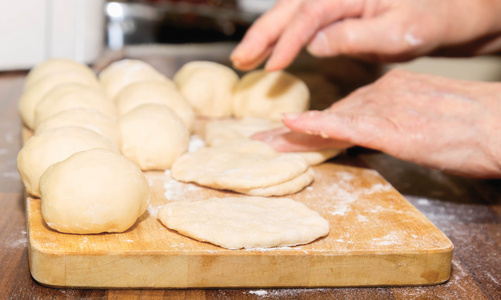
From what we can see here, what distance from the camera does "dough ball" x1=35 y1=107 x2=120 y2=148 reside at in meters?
1.46

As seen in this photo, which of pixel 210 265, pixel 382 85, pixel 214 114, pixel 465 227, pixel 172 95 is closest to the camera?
pixel 210 265

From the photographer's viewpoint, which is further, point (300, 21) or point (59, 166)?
point (300, 21)

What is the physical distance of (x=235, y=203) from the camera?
1299 mm

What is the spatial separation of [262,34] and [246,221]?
0.97 metres

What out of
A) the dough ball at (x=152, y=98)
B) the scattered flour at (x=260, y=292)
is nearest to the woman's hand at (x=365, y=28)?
the dough ball at (x=152, y=98)

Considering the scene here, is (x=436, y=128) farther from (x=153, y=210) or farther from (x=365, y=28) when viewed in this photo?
(x=153, y=210)

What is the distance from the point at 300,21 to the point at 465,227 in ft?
2.98

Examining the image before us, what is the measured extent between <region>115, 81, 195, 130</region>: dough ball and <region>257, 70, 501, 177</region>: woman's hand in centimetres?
44

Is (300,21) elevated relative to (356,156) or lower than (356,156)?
elevated

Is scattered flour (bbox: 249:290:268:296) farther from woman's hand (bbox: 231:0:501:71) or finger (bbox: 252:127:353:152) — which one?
woman's hand (bbox: 231:0:501:71)

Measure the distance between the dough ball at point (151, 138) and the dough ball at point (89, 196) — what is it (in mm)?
357

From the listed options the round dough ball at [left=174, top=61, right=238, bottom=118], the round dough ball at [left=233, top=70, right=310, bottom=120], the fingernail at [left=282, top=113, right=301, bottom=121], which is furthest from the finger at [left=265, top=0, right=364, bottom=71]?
the fingernail at [left=282, top=113, right=301, bottom=121]

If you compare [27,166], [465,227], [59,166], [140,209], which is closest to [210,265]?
[140,209]

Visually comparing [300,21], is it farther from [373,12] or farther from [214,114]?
[214,114]
